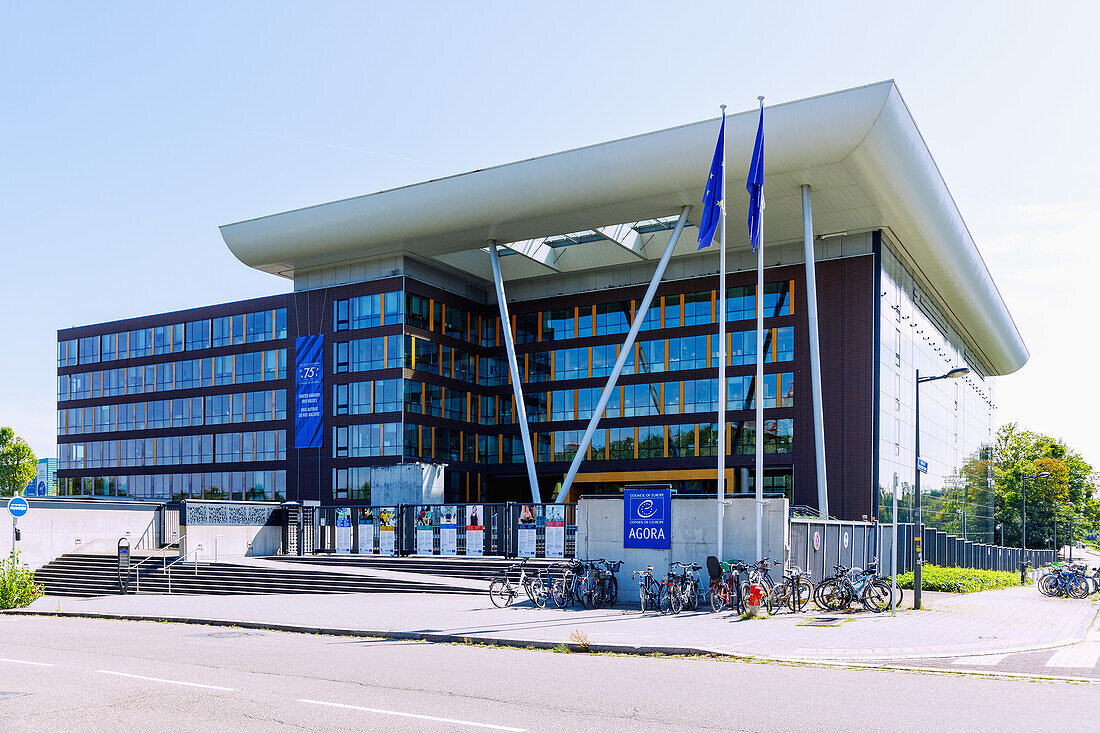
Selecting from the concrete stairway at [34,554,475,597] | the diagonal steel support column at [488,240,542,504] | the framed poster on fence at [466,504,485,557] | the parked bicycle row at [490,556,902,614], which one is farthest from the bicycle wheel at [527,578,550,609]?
the diagonal steel support column at [488,240,542,504]

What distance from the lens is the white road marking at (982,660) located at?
46.8 feet

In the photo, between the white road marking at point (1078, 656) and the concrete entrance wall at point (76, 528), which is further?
the concrete entrance wall at point (76, 528)

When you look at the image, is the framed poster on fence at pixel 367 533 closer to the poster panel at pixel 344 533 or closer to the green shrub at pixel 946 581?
the poster panel at pixel 344 533

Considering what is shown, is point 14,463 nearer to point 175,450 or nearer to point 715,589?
point 175,450

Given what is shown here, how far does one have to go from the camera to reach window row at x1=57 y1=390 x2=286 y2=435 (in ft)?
202

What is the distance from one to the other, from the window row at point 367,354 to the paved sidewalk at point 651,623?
92.0 feet

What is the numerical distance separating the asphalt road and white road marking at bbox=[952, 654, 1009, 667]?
1542mm

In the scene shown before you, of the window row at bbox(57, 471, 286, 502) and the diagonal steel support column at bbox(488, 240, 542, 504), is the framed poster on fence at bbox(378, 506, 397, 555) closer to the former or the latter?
the diagonal steel support column at bbox(488, 240, 542, 504)

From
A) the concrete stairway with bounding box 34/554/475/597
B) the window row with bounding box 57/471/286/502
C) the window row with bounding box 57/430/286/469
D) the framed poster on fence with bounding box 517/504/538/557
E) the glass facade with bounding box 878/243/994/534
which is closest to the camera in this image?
the concrete stairway with bounding box 34/554/475/597

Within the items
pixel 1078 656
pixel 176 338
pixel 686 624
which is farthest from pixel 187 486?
pixel 1078 656

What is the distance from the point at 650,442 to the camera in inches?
2240

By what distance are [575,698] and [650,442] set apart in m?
46.4

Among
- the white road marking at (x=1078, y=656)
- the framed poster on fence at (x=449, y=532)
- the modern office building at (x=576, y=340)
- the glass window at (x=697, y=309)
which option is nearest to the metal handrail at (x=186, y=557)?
the framed poster on fence at (x=449, y=532)

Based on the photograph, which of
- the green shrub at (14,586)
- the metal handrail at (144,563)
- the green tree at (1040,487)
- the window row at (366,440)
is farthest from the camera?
the green tree at (1040,487)
